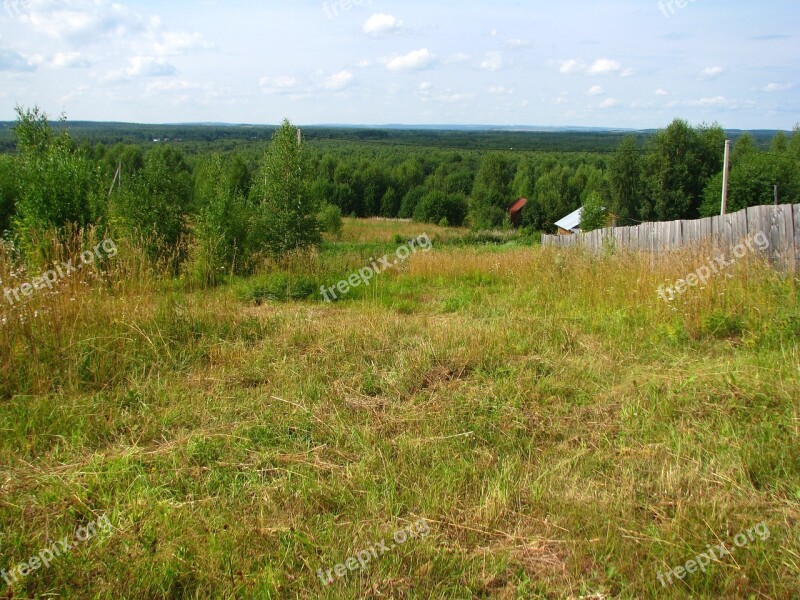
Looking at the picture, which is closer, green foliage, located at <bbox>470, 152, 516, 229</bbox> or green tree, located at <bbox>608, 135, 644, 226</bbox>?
green tree, located at <bbox>608, 135, 644, 226</bbox>

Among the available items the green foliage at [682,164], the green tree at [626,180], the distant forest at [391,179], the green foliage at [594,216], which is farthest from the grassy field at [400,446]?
the green tree at [626,180]

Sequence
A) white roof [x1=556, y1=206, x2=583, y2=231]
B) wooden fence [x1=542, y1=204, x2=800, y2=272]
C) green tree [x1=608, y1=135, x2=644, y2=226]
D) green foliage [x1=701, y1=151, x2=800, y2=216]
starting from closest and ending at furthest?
wooden fence [x1=542, y1=204, x2=800, y2=272]
green foliage [x1=701, y1=151, x2=800, y2=216]
white roof [x1=556, y1=206, x2=583, y2=231]
green tree [x1=608, y1=135, x2=644, y2=226]

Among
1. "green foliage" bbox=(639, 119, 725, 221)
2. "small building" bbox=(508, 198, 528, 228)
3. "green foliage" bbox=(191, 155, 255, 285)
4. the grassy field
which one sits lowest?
"small building" bbox=(508, 198, 528, 228)

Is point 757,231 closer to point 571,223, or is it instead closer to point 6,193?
point 6,193

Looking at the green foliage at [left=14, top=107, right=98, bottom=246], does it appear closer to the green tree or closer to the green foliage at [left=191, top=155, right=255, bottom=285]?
the green foliage at [left=191, top=155, right=255, bottom=285]

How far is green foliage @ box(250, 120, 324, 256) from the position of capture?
39.2ft

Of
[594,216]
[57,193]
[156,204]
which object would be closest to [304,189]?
[156,204]

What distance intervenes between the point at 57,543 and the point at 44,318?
9.22ft

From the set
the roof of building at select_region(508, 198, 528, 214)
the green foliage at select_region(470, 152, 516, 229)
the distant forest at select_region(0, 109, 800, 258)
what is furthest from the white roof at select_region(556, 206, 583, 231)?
the roof of building at select_region(508, 198, 528, 214)

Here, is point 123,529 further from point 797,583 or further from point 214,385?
point 797,583

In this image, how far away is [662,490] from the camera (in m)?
3.09

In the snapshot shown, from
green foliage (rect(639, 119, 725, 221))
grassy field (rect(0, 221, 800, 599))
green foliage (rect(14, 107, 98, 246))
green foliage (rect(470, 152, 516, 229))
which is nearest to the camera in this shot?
grassy field (rect(0, 221, 800, 599))

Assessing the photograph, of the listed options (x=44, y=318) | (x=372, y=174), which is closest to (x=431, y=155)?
(x=372, y=174)

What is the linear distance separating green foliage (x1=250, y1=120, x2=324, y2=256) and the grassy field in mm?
5435
